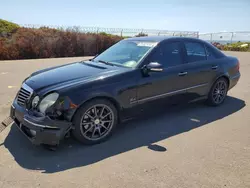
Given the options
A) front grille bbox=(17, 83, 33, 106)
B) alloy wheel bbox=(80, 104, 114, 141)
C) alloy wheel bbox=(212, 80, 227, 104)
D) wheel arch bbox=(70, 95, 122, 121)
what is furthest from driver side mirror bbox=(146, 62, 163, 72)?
alloy wheel bbox=(212, 80, 227, 104)

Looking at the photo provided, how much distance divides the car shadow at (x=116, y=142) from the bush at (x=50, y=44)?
37.5 feet

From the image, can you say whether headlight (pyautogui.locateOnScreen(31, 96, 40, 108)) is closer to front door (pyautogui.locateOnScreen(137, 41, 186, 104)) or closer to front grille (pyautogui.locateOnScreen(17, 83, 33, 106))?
front grille (pyautogui.locateOnScreen(17, 83, 33, 106))

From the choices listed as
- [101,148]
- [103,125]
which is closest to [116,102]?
[103,125]

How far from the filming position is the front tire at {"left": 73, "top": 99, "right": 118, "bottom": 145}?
3.70 metres

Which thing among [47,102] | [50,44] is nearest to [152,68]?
[47,102]

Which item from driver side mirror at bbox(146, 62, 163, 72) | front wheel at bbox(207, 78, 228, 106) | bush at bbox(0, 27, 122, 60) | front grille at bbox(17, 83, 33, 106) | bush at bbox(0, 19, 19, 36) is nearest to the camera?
front grille at bbox(17, 83, 33, 106)

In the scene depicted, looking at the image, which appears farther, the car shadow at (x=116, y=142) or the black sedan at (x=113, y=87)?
the black sedan at (x=113, y=87)

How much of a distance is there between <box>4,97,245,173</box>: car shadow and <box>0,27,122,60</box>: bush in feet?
37.5

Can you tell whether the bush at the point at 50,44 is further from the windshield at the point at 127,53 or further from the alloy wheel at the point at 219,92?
the alloy wheel at the point at 219,92

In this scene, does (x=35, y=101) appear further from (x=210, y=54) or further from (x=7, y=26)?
(x=7, y=26)

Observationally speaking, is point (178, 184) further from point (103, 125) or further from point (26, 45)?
point (26, 45)

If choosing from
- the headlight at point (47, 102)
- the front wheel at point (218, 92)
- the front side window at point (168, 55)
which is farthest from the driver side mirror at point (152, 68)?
the front wheel at point (218, 92)

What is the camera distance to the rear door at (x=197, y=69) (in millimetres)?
5012

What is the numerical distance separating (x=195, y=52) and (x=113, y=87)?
220cm
